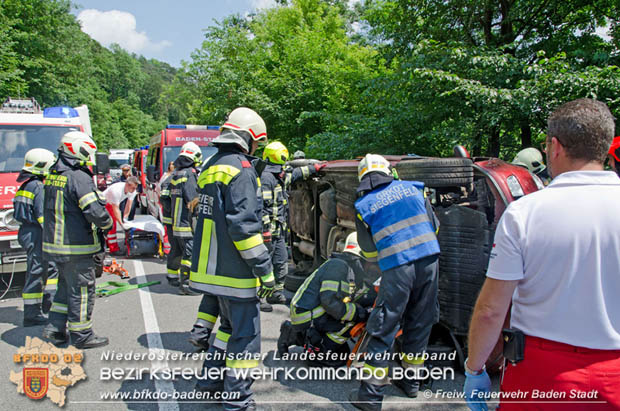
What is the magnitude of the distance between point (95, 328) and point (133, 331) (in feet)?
1.66

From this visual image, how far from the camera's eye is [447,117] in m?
8.23

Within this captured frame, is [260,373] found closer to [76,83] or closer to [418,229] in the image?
[418,229]

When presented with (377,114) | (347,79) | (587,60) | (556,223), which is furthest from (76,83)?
(556,223)

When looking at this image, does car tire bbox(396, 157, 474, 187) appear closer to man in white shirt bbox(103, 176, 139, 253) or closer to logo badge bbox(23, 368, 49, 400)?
logo badge bbox(23, 368, 49, 400)

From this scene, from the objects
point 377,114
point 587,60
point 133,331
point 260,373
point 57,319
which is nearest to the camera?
point 260,373

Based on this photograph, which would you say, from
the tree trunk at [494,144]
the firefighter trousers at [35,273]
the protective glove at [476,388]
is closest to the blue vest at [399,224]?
the protective glove at [476,388]

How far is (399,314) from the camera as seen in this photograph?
3305 mm

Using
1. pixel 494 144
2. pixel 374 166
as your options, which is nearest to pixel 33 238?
pixel 374 166

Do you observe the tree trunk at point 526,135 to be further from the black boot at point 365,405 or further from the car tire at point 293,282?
the black boot at point 365,405

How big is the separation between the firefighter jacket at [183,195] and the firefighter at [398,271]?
3.38 metres

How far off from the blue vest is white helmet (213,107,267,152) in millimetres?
1050

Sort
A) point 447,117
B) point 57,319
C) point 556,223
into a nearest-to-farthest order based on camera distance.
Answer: point 556,223
point 57,319
point 447,117

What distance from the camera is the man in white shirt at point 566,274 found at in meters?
1.62

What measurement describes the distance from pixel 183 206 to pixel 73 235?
2.02 metres
